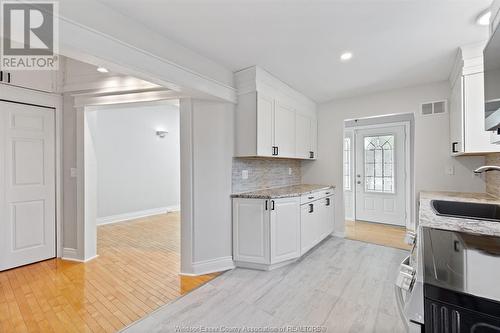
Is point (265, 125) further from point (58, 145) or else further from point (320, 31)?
point (58, 145)

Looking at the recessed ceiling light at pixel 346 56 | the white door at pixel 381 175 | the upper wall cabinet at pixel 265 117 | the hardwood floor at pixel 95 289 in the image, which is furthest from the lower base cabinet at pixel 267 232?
the white door at pixel 381 175

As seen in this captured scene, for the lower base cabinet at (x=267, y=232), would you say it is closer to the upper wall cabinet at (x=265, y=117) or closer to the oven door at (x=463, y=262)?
the upper wall cabinet at (x=265, y=117)

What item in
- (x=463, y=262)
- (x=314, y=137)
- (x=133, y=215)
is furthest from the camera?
(x=133, y=215)

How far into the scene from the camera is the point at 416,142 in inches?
139

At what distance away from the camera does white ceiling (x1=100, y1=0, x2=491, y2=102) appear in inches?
71.2

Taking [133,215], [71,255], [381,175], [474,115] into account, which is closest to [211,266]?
[71,255]

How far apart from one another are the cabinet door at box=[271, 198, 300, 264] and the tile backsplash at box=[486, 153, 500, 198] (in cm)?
211

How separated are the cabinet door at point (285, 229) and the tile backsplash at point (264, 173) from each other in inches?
22.6

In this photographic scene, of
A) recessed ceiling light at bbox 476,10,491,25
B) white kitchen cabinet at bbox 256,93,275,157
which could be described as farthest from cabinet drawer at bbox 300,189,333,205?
recessed ceiling light at bbox 476,10,491,25

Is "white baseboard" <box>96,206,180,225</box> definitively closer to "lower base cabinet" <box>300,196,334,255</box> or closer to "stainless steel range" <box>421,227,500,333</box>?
"lower base cabinet" <box>300,196,334,255</box>

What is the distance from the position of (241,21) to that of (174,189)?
5517mm

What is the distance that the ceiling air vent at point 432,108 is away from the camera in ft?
11.0

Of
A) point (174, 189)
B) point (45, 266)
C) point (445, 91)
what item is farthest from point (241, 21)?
point (174, 189)

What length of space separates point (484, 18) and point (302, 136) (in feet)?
7.67
